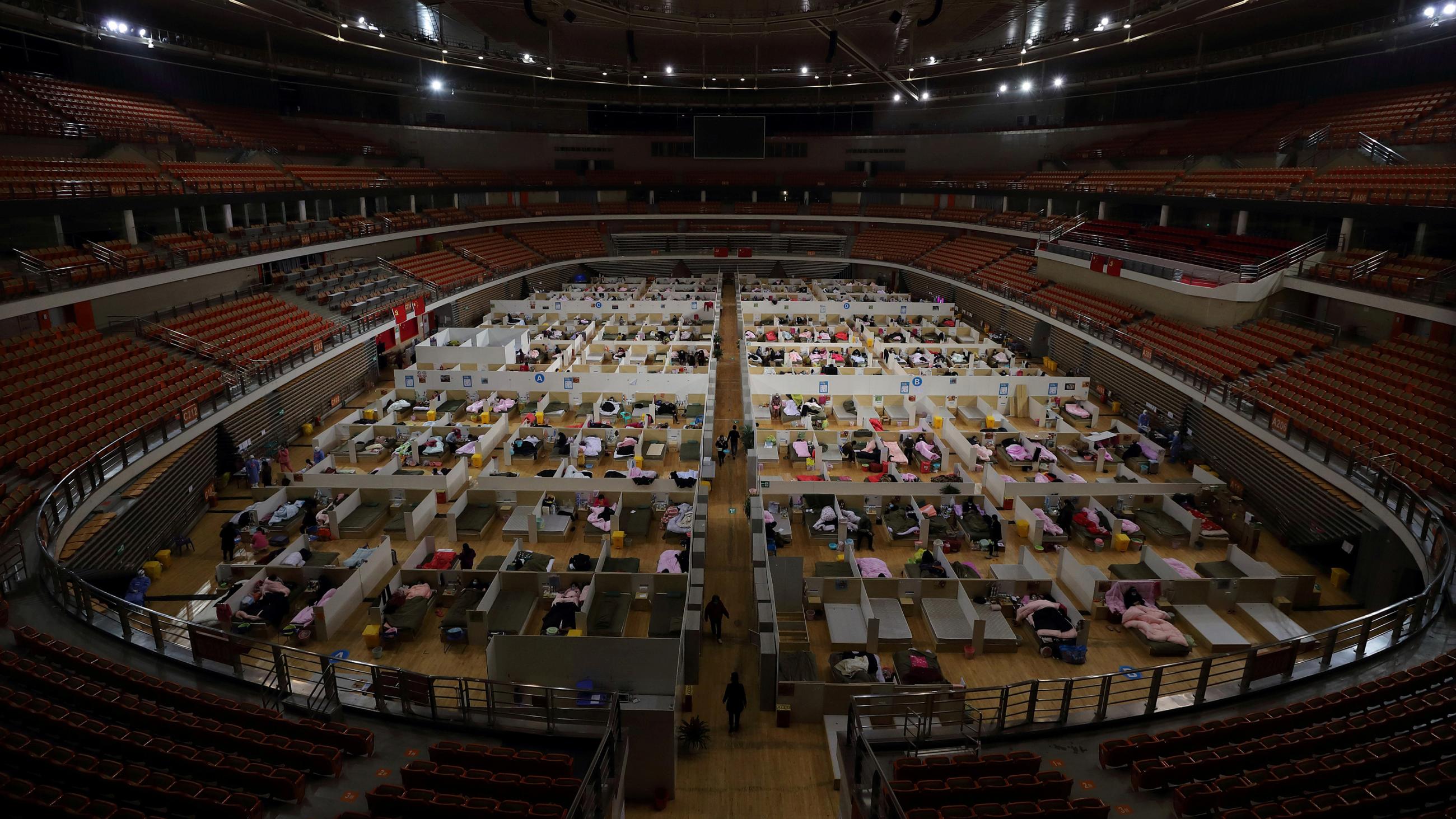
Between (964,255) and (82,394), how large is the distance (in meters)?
29.8

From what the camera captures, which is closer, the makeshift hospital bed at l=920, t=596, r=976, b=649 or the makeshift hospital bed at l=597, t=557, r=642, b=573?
the makeshift hospital bed at l=920, t=596, r=976, b=649

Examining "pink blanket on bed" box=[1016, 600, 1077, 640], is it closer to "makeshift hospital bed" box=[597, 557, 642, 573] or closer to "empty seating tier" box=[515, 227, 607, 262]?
"makeshift hospital bed" box=[597, 557, 642, 573]

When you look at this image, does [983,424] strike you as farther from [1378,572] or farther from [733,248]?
[733,248]

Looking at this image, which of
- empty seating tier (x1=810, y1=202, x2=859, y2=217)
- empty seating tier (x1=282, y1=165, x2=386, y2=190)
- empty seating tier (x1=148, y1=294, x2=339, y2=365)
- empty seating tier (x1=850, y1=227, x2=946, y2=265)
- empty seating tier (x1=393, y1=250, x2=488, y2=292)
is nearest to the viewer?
empty seating tier (x1=148, y1=294, x2=339, y2=365)

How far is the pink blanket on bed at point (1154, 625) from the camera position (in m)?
9.67

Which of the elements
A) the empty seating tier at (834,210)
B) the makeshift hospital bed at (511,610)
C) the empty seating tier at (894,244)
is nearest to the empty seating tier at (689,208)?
the empty seating tier at (834,210)

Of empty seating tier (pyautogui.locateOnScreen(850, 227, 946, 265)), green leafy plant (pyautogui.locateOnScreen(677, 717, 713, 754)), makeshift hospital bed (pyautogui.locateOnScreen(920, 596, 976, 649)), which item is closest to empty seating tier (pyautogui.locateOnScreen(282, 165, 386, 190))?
empty seating tier (pyautogui.locateOnScreen(850, 227, 946, 265))

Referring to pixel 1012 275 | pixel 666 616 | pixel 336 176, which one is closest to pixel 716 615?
pixel 666 616

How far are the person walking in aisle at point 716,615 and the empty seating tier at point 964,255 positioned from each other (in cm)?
2365

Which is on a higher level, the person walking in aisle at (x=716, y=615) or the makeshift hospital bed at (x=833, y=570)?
the makeshift hospital bed at (x=833, y=570)

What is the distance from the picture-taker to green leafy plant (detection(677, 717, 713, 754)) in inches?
318

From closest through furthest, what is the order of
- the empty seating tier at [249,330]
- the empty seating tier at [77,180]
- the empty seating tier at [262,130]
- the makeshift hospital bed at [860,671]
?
the makeshift hospital bed at [860,671] → the empty seating tier at [77,180] → the empty seating tier at [249,330] → the empty seating tier at [262,130]

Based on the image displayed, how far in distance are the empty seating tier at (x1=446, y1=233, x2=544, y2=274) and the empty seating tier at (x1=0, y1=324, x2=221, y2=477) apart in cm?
1675

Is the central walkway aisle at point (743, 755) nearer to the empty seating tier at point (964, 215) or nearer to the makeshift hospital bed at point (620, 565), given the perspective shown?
the makeshift hospital bed at point (620, 565)
